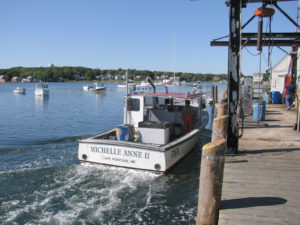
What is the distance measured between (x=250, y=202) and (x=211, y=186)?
0.86 metres

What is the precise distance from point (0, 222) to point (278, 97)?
21.6 m

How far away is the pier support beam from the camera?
6.58 m

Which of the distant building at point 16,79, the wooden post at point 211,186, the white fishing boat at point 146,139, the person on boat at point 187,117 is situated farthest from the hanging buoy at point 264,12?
the distant building at point 16,79

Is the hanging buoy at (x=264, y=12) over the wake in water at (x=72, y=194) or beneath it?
over

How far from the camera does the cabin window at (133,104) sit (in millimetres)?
11367

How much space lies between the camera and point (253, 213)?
4043mm

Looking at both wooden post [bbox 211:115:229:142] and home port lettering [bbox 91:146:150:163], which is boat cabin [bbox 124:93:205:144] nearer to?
home port lettering [bbox 91:146:150:163]

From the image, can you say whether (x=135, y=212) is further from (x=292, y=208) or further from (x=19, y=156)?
(x=19, y=156)

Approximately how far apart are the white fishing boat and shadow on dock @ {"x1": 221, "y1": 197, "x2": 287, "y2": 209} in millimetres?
4258

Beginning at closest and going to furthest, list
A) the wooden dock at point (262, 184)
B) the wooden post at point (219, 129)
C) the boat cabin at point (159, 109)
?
the wooden dock at point (262, 184) → the wooden post at point (219, 129) → the boat cabin at point (159, 109)

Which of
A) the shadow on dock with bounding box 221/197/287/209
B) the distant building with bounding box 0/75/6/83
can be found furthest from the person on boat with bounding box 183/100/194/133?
the distant building with bounding box 0/75/6/83

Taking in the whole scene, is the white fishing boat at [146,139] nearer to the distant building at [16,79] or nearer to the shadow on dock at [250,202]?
the shadow on dock at [250,202]

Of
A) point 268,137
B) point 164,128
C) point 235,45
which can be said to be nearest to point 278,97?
point 268,137

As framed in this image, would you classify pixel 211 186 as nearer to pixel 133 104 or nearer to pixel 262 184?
pixel 262 184
